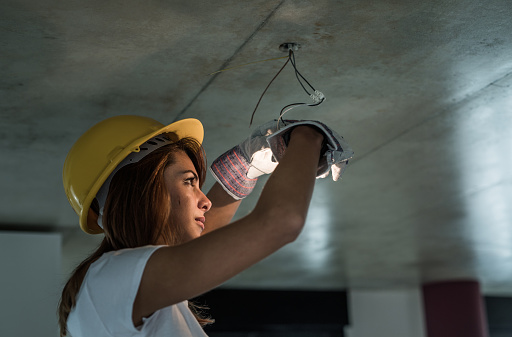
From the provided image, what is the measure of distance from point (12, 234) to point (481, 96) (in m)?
3.11

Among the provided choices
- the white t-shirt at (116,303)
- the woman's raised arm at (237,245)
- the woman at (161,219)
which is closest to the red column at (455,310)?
the woman at (161,219)

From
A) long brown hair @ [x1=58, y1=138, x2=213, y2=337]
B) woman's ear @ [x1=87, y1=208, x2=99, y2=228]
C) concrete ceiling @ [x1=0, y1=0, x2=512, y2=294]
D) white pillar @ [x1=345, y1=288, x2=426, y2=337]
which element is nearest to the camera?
long brown hair @ [x1=58, y1=138, x2=213, y2=337]

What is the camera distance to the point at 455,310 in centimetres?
726

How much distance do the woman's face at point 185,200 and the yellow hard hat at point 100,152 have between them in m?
0.16

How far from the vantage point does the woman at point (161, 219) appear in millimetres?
1478

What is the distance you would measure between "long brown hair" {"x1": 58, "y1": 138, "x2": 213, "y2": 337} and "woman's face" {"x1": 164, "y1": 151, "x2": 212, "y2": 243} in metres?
0.02

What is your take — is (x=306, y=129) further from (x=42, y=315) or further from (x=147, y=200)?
(x=42, y=315)

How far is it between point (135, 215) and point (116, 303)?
31 centimetres

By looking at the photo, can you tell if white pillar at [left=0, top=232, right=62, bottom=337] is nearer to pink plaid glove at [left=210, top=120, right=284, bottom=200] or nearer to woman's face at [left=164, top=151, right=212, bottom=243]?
pink plaid glove at [left=210, top=120, right=284, bottom=200]

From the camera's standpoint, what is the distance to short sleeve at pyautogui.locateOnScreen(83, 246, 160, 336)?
1547 millimetres

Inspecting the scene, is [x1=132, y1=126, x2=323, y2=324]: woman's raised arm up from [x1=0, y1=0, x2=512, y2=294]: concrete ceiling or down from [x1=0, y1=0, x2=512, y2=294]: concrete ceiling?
down

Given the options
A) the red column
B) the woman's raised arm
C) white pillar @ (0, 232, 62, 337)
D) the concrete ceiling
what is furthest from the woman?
the red column

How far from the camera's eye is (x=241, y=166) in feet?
6.85

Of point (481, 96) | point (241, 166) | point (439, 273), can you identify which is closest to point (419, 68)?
point (481, 96)
